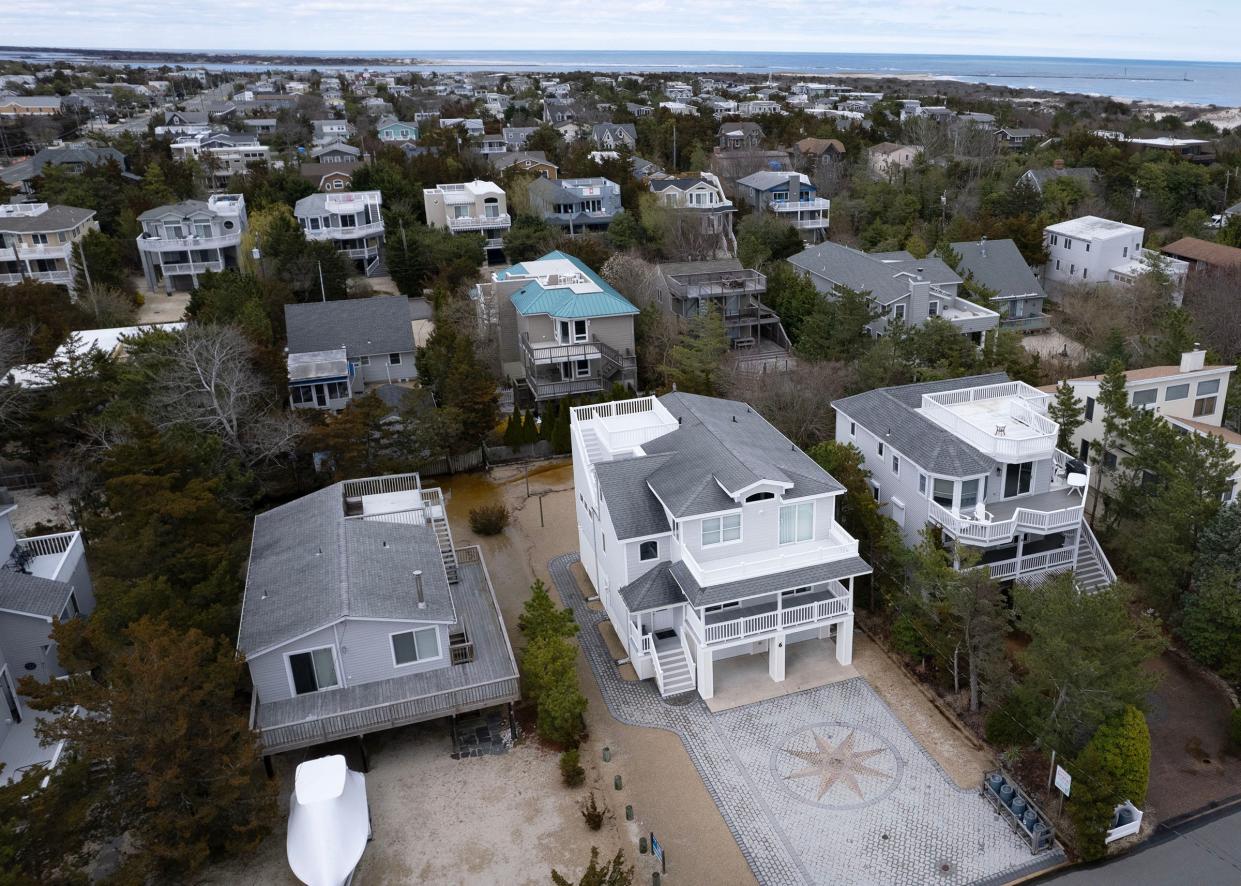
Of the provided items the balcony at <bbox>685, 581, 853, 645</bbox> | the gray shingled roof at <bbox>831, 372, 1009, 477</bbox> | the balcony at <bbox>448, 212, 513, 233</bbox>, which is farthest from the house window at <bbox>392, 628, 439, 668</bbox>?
the balcony at <bbox>448, 212, 513, 233</bbox>

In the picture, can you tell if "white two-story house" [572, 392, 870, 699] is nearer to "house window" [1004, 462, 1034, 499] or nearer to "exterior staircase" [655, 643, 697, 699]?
"exterior staircase" [655, 643, 697, 699]

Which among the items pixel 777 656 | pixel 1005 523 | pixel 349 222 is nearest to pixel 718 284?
pixel 1005 523

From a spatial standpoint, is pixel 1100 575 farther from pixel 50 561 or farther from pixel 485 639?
pixel 50 561

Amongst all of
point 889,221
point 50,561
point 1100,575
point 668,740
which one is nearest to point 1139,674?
point 1100,575

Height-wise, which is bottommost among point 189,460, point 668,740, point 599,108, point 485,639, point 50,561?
point 668,740

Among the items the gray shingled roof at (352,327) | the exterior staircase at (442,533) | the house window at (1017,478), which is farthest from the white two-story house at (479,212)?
the house window at (1017,478)

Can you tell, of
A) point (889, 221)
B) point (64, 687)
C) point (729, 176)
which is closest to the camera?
point (64, 687)

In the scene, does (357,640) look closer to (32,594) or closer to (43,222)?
(32,594)

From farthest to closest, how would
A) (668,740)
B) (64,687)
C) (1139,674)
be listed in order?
(668,740), (1139,674), (64,687)
